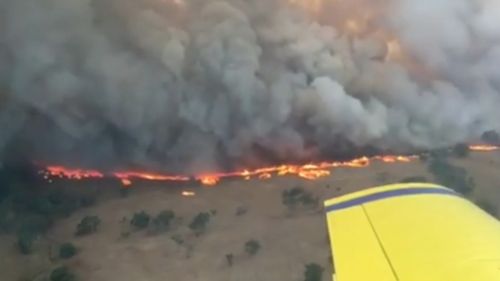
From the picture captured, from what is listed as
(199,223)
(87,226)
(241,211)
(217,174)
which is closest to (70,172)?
(87,226)

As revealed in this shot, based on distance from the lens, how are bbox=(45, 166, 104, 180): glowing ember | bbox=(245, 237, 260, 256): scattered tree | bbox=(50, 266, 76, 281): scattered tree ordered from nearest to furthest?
1. bbox=(50, 266, 76, 281): scattered tree
2. bbox=(245, 237, 260, 256): scattered tree
3. bbox=(45, 166, 104, 180): glowing ember

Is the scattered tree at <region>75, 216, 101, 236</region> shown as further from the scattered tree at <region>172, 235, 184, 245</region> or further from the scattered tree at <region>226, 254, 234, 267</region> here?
the scattered tree at <region>226, 254, 234, 267</region>

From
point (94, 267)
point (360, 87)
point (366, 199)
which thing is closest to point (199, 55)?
point (360, 87)

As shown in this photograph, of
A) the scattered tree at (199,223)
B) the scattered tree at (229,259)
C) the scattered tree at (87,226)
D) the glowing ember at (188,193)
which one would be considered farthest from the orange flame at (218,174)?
the scattered tree at (229,259)

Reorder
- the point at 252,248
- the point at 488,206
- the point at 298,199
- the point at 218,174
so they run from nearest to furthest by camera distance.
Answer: the point at 252,248, the point at 488,206, the point at 298,199, the point at 218,174

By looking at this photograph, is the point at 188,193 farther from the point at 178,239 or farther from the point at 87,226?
the point at 87,226

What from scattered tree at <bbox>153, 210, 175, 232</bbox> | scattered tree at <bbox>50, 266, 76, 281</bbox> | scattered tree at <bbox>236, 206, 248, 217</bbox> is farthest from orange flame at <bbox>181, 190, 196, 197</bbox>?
scattered tree at <bbox>50, 266, 76, 281</bbox>
